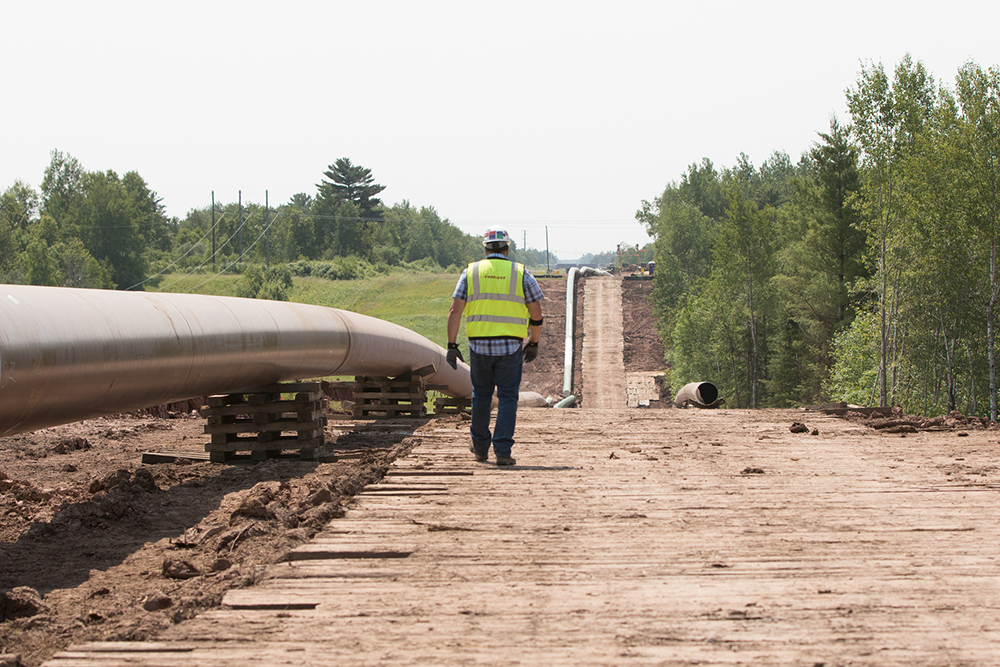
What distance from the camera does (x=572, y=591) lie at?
12.2 feet

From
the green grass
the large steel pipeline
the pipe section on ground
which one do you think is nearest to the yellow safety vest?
the large steel pipeline

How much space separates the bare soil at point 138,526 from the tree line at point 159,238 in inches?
2445

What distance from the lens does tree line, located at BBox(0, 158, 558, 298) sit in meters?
78.9

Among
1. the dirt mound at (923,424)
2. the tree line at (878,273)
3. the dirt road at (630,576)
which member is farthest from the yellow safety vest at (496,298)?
the tree line at (878,273)

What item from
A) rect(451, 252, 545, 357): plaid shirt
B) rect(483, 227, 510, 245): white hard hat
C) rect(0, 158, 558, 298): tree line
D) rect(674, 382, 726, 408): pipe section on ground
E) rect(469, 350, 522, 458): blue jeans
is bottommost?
rect(674, 382, 726, 408): pipe section on ground

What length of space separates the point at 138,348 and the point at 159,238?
120 m

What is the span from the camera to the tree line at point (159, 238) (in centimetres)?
7888

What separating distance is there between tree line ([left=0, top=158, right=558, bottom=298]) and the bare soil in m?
62.1

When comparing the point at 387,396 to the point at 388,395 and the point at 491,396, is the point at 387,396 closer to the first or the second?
the point at 388,395

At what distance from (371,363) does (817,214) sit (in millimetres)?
32506

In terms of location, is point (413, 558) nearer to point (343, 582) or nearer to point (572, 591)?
point (343, 582)

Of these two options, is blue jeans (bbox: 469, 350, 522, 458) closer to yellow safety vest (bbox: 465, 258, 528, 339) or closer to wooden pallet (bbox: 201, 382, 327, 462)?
yellow safety vest (bbox: 465, 258, 528, 339)

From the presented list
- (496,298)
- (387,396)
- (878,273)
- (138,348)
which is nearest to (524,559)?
(138,348)

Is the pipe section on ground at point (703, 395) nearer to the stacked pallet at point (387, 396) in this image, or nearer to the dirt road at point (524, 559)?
the stacked pallet at point (387, 396)
